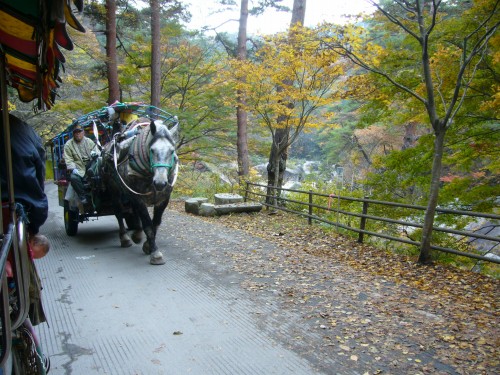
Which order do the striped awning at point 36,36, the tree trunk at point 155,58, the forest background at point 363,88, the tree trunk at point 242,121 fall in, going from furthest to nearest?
the tree trunk at point 242,121 → the tree trunk at point 155,58 → the forest background at point 363,88 → the striped awning at point 36,36

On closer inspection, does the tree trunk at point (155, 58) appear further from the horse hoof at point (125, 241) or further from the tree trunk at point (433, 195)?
the tree trunk at point (433, 195)

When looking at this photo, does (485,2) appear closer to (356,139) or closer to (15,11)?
(15,11)

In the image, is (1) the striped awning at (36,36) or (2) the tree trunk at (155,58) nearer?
(1) the striped awning at (36,36)

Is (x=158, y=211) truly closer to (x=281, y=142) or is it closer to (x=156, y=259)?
(x=156, y=259)

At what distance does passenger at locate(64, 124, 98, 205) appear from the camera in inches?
243

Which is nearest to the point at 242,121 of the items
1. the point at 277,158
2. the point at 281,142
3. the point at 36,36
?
the point at 277,158

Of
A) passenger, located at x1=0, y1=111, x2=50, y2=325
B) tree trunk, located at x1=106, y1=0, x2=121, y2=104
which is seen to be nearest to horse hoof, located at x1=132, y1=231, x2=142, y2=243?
passenger, located at x1=0, y1=111, x2=50, y2=325

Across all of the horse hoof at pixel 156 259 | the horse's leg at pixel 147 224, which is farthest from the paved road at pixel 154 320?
the horse's leg at pixel 147 224

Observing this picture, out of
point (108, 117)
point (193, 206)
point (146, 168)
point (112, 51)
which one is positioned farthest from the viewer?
point (112, 51)

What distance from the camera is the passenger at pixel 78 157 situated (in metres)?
6.17

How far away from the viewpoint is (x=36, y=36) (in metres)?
1.94

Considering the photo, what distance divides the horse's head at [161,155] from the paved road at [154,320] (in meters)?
1.33

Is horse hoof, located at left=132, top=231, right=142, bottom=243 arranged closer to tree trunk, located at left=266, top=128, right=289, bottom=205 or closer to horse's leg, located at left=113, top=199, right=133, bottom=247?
horse's leg, located at left=113, top=199, right=133, bottom=247

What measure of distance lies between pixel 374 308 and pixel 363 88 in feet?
16.1
